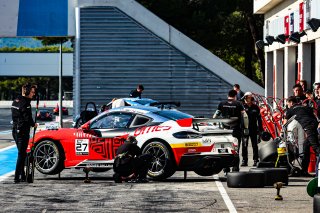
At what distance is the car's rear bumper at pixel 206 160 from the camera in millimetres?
18141

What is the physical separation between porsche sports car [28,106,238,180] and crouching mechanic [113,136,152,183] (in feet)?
1.58

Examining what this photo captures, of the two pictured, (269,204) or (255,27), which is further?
(255,27)

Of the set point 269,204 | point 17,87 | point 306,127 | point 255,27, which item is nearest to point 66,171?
point 306,127

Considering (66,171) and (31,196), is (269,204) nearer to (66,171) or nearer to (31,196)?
(31,196)

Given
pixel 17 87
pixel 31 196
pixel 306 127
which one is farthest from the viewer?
pixel 17 87

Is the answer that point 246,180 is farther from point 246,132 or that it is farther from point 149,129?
point 246,132

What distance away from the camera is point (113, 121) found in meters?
19.2

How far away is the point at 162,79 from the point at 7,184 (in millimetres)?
29343

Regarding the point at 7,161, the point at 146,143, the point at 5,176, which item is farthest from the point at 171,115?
the point at 7,161

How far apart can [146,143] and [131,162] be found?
86cm

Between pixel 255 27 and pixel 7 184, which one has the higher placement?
pixel 255 27

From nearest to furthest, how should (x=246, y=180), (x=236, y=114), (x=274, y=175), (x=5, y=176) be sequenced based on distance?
1. (x=246, y=180)
2. (x=274, y=175)
3. (x=5, y=176)
4. (x=236, y=114)

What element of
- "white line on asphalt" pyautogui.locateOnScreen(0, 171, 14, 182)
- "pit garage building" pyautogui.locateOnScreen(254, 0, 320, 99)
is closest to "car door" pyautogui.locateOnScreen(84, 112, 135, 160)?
"white line on asphalt" pyautogui.locateOnScreen(0, 171, 14, 182)

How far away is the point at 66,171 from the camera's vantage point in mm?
21016
